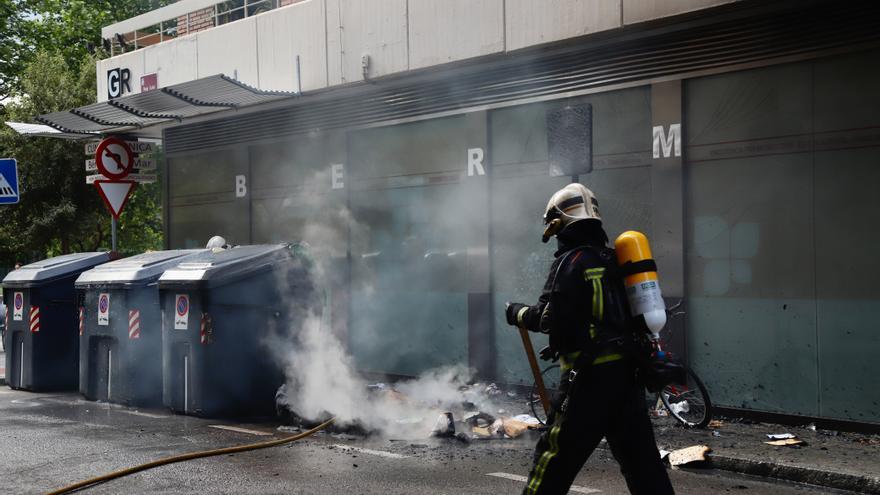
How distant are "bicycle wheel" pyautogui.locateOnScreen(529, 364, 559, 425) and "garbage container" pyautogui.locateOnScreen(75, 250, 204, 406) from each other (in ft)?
12.9

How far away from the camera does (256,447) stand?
7.25m

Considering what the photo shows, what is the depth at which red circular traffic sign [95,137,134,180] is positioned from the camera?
1293 cm

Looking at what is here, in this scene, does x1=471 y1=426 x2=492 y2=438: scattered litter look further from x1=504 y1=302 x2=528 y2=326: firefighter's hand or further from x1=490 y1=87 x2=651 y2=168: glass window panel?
x1=504 y1=302 x2=528 y2=326: firefighter's hand

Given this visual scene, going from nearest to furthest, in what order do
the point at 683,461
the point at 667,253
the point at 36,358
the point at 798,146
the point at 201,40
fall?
the point at 683,461 < the point at 798,146 < the point at 667,253 < the point at 36,358 < the point at 201,40

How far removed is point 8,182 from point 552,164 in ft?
24.5

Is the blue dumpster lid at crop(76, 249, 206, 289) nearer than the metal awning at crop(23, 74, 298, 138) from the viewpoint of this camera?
Yes

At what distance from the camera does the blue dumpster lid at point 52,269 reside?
37.4ft

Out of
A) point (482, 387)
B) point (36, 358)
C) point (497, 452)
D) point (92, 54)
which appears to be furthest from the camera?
point (92, 54)

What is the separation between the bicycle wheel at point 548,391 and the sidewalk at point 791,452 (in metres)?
1.03

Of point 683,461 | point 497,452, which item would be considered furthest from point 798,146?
point 497,452

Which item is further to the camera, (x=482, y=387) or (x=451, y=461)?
(x=482, y=387)

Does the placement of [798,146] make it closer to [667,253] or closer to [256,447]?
[667,253]

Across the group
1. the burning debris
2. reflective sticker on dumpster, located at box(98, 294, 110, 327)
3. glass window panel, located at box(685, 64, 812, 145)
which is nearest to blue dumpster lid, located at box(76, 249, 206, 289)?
reflective sticker on dumpster, located at box(98, 294, 110, 327)

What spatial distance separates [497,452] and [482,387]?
3094 mm
